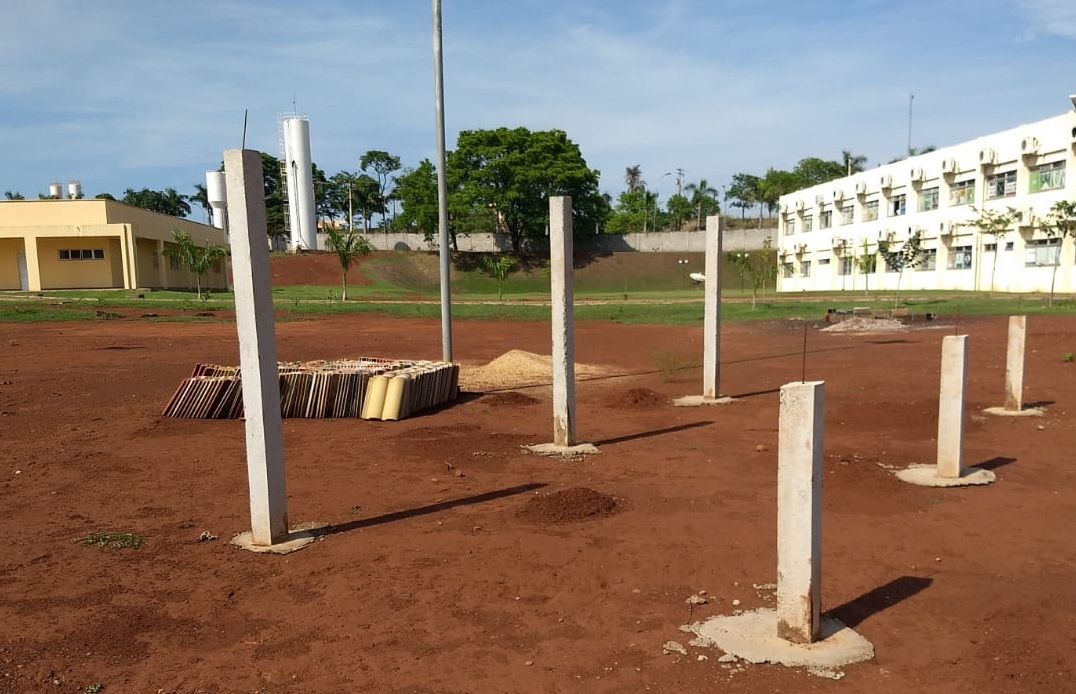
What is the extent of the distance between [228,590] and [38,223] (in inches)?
1838

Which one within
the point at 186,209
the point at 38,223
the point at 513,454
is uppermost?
the point at 186,209

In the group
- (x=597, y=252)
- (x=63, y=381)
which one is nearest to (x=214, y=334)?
(x=63, y=381)

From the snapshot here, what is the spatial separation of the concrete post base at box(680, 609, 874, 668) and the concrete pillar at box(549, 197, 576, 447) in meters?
4.33

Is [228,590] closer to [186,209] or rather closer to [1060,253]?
[1060,253]

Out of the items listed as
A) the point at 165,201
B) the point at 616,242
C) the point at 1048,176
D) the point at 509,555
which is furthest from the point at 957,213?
the point at 165,201

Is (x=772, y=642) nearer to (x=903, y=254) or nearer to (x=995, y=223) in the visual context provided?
(x=995, y=223)

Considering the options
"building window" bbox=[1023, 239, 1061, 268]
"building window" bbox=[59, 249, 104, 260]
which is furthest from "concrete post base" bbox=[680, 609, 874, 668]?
"building window" bbox=[59, 249, 104, 260]

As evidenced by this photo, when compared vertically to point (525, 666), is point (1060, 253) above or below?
above

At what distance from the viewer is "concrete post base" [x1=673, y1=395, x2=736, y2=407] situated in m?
11.4

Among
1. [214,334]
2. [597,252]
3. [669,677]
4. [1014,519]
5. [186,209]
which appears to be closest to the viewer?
[669,677]

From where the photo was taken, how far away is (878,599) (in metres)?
4.52

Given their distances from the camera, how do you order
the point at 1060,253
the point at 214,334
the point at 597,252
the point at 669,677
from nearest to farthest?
the point at 669,677 → the point at 214,334 → the point at 1060,253 → the point at 597,252

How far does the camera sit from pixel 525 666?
12.5 feet

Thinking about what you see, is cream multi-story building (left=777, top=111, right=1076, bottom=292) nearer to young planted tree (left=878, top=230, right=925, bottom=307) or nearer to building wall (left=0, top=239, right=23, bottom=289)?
young planted tree (left=878, top=230, right=925, bottom=307)
